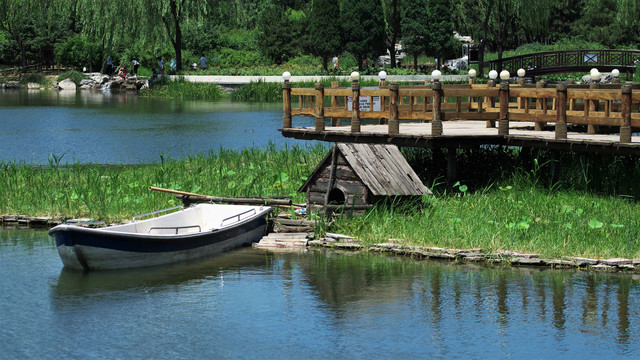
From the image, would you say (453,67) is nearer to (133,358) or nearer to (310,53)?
(310,53)

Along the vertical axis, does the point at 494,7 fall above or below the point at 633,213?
above

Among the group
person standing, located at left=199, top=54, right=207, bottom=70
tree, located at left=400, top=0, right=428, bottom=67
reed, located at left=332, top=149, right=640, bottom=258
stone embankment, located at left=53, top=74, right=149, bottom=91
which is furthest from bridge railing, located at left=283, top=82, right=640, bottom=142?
person standing, located at left=199, top=54, right=207, bottom=70

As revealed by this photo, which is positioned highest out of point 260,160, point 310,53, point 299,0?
point 299,0

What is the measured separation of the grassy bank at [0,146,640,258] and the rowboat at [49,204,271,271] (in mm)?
1510

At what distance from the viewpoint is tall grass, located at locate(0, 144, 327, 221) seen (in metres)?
18.5

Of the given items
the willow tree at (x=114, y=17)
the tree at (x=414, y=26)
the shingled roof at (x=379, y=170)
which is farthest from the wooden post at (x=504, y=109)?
the tree at (x=414, y=26)

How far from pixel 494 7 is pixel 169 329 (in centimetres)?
5421

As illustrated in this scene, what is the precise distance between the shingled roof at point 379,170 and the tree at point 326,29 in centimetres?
4078

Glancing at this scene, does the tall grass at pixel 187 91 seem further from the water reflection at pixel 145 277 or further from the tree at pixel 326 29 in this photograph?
the water reflection at pixel 145 277

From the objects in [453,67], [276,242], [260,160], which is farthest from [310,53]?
[276,242]

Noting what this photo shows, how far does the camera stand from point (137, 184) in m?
19.7

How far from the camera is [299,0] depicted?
3219 inches

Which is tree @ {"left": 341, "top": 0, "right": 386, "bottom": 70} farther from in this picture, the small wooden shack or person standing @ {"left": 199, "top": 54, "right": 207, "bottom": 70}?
the small wooden shack

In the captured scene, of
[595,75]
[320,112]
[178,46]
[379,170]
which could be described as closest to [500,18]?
[178,46]
